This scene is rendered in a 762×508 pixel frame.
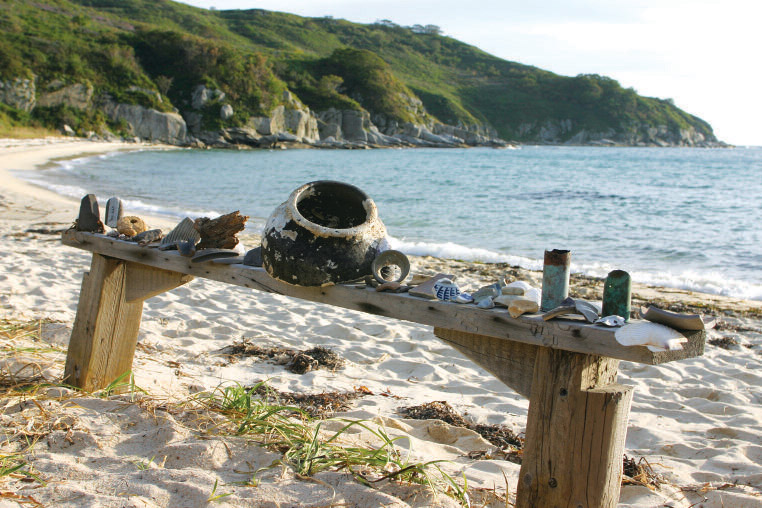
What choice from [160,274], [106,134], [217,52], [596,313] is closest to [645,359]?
[596,313]

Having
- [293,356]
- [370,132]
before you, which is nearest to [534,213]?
[293,356]

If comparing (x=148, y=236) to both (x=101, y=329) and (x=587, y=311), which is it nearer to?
(x=101, y=329)

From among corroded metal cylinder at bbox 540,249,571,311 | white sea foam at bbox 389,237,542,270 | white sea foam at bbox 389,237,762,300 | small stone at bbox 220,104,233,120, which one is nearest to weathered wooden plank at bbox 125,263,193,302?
corroded metal cylinder at bbox 540,249,571,311

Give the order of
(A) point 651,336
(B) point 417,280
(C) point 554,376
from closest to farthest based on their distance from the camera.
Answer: (A) point 651,336 → (C) point 554,376 → (B) point 417,280

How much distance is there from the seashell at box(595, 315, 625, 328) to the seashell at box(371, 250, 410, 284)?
0.87 meters

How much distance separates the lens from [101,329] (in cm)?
319

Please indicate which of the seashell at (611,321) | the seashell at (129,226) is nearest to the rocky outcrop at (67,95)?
the seashell at (129,226)

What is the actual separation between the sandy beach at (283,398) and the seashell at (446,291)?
2.20 ft

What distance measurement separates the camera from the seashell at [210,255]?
280 cm

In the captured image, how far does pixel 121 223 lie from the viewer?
3.29 meters

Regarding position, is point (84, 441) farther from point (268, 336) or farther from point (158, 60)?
point (158, 60)

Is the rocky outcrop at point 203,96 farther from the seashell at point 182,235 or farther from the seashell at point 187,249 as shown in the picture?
the seashell at point 187,249

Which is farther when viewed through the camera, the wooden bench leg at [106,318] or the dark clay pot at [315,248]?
the wooden bench leg at [106,318]

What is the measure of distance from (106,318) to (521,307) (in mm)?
2361
